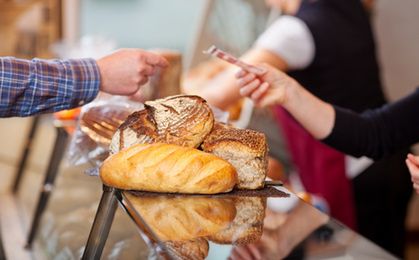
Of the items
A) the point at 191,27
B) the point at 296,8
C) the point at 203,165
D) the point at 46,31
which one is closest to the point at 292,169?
the point at 296,8

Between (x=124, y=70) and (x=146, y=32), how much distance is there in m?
2.48

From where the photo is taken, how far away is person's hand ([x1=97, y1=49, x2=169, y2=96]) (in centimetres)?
132

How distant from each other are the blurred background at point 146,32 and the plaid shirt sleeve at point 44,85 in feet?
3.19

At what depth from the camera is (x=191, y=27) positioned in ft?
12.7

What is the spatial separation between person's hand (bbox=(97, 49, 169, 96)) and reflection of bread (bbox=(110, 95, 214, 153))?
0.18 m

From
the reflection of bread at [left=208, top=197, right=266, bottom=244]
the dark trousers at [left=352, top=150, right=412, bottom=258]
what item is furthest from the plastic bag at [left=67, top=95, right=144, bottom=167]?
the dark trousers at [left=352, top=150, right=412, bottom=258]

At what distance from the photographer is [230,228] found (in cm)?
97

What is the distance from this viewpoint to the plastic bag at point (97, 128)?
1.27 meters

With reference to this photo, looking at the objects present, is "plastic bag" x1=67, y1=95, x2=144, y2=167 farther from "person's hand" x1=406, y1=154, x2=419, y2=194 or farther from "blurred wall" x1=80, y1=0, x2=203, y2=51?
"blurred wall" x1=80, y1=0, x2=203, y2=51

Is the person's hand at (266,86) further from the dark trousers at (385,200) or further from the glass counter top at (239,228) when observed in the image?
the dark trousers at (385,200)

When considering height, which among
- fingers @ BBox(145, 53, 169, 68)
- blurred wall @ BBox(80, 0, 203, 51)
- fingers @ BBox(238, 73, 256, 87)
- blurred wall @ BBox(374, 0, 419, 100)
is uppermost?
fingers @ BBox(145, 53, 169, 68)

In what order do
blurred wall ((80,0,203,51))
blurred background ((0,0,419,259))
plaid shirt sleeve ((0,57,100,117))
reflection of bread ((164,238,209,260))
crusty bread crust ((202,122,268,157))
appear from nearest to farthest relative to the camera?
1. reflection of bread ((164,238,209,260))
2. crusty bread crust ((202,122,268,157))
3. plaid shirt sleeve ((0,57,100,117))
4. blurred background ((0,0,419,259))
5. blurred wall ((80,0,203,51))

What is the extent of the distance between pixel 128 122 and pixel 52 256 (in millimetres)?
700

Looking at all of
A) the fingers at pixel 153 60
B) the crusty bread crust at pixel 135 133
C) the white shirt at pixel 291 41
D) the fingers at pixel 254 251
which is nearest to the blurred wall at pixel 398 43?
the white shirt at pixel 291 41
